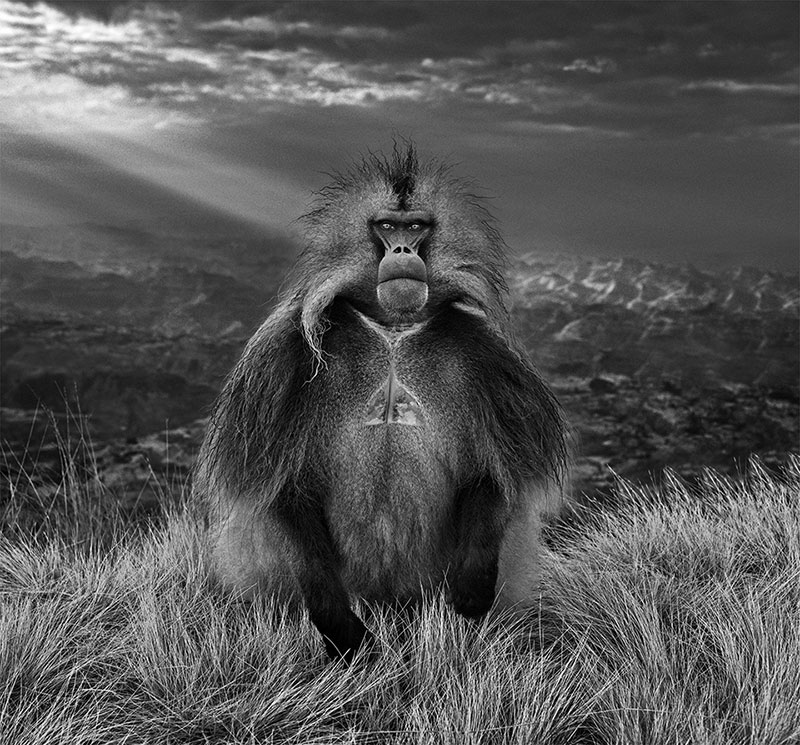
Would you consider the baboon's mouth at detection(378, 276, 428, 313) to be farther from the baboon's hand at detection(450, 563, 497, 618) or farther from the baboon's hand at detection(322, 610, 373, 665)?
the baboon's hand at detection(322, 610, 373, 665)

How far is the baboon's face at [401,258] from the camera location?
3.96 meters

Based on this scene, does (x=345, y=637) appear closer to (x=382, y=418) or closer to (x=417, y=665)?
(x=417, y=665)

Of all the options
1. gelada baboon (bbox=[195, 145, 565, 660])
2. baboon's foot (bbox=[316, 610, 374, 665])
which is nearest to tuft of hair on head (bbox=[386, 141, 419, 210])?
gelada baboon (bbox=[195, 145, 565, 660])

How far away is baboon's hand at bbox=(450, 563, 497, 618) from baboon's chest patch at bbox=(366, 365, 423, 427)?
2.29ft

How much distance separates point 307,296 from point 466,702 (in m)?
1.69

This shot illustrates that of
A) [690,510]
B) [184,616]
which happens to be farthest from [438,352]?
[690,510]

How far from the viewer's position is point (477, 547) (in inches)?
171

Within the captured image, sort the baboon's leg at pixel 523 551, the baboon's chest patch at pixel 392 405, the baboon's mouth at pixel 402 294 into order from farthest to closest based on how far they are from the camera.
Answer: the baboon's leg at pixel 523 551 < the baboon's chest patch at pixel 392 405 < the baboon's mouth at pixel 402 294

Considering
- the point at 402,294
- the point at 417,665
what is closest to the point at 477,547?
the point at 417,665

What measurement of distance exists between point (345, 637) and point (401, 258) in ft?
5.13

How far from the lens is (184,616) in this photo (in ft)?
16.0

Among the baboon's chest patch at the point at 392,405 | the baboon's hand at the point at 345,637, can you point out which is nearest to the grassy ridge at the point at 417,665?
the baboon's hand at the point at 345,637

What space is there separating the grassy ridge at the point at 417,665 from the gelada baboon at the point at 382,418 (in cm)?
22

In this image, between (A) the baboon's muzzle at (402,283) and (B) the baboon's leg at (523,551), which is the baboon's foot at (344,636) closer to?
(B) the baboon's leg at (523,551)
